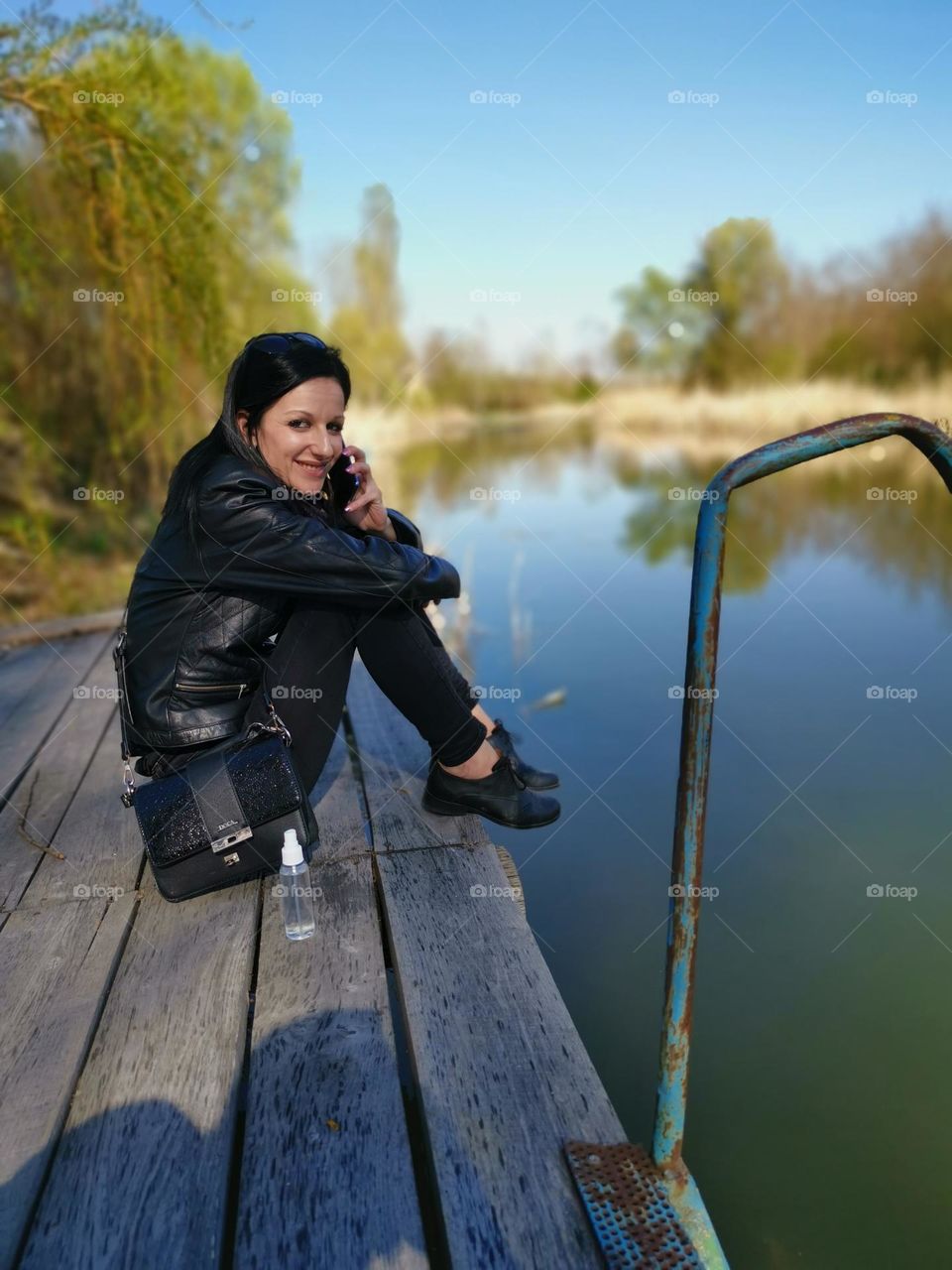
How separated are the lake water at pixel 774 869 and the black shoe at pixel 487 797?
1.64 feet

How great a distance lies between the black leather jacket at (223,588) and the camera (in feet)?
6.32

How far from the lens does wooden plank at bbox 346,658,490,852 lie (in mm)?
2186

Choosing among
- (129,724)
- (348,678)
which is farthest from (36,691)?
(348,678)

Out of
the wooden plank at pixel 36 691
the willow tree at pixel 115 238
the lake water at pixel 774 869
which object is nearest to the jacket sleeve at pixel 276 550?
the wooden plank at pixel 36 691

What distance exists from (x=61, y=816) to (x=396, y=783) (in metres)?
0.82

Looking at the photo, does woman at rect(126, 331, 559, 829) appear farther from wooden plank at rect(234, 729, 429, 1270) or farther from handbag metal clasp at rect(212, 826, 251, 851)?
wooden plank at rect(234, 729, 429, 1270)

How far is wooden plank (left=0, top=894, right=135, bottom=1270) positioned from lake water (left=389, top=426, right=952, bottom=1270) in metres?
1.15

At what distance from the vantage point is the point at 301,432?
2074 millimetres

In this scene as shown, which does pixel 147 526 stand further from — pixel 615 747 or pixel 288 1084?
pixel 288 1084

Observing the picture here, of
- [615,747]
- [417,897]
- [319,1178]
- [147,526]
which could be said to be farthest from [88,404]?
[319,1178]

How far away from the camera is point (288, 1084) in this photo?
4.58 ft

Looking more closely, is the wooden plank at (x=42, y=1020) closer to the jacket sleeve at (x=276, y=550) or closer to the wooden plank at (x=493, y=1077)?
the wooden plank at (x=493, y=1077)

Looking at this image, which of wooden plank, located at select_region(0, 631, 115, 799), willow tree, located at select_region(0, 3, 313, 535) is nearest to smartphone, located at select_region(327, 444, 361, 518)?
wooden plank, located at select_region(0, 631, 115, 799)

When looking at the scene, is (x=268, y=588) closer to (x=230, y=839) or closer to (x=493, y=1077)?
(x=230, y=839)
